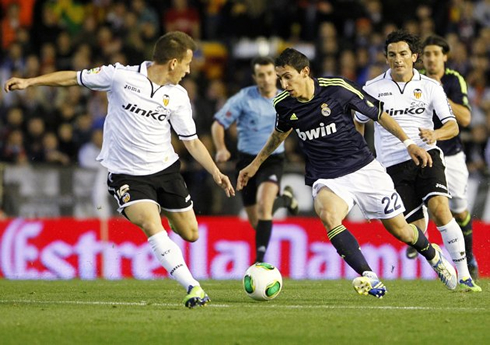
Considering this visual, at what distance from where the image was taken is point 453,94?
1178 centimetres

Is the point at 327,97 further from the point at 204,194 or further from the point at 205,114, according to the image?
the point at 205,114

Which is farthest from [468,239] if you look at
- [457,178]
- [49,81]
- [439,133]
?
[49,81]

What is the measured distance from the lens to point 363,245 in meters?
15.1

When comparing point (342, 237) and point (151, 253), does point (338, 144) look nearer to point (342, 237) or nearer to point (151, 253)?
point (342, 237)

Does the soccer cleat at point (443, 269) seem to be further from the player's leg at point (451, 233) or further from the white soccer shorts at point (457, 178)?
the white soccer shorts at point (457, 178)

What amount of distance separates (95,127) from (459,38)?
243 inches

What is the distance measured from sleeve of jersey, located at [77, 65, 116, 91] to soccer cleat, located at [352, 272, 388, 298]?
2688 millimetres

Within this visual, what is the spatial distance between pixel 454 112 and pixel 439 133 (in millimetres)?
1342

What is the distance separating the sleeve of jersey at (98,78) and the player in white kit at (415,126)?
8.55 feet

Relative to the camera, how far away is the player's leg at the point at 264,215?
1297 centimetres

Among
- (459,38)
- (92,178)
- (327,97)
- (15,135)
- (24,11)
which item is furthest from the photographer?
(24,11)

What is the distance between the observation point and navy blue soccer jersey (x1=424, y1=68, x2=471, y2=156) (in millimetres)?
11656

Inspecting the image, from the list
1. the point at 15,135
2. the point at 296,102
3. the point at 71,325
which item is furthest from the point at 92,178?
the point at 71,325

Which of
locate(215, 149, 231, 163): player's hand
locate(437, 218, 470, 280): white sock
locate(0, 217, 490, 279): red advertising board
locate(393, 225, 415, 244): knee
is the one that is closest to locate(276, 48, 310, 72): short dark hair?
locate(393, 225, 415, 244): knee
